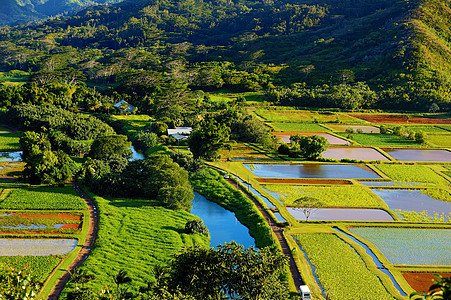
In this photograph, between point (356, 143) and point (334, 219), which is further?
point (356, 143)

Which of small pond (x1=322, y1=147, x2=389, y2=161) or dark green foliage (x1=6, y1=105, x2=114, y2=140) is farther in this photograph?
dark green foliage (x1=6, y1=105, x2=114, y2=140)

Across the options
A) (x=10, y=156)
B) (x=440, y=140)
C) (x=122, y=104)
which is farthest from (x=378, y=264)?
(x=122, y=104)

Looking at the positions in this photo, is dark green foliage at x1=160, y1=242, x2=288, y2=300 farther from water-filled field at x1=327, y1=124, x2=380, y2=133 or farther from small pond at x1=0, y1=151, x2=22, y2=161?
water-filled field at x1=327, y1=124, x2=380, y2=133

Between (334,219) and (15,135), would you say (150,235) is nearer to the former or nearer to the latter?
(334,219)

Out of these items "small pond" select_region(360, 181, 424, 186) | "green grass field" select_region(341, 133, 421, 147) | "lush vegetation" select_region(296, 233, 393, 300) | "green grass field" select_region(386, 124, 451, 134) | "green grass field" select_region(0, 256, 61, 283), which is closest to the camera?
"lush vegetation" select_region(296, 233, 393, 300)

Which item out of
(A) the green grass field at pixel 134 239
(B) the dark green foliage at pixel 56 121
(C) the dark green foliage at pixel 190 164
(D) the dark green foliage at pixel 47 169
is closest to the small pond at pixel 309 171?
(C) the dark green foliage at pixel 190 164

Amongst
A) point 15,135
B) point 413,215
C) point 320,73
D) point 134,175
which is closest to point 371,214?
point 413,215

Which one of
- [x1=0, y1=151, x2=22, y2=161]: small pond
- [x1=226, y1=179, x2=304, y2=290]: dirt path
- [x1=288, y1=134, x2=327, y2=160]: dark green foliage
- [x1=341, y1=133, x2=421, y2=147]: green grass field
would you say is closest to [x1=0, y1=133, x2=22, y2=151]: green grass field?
[x1=0, y1=151, x2=22, y2=161]: small pond
